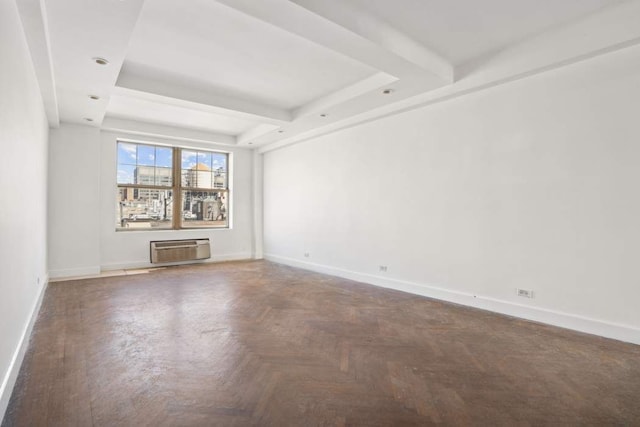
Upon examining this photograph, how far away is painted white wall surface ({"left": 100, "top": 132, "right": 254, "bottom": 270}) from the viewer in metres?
6.20

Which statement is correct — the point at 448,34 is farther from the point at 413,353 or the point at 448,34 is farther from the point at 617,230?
the point at 413,353

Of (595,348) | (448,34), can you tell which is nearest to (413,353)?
(595,348)

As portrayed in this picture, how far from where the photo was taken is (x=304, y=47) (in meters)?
3.45

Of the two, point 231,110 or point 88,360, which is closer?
point 88,360

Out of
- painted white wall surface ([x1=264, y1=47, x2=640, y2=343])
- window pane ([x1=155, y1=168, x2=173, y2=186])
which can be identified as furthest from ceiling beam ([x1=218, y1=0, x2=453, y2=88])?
window pane ([x1=155, y1=168, x2=173, y2=186])

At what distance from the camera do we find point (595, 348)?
2.79 meters

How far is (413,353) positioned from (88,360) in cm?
248

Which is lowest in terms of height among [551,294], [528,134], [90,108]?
[551,294]

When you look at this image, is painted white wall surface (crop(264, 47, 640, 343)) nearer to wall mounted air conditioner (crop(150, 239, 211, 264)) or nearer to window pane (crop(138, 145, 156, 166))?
wall mounted air conditioner (crop(150, 239, 211, 264))

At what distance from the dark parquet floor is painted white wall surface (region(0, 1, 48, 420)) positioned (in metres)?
0.21

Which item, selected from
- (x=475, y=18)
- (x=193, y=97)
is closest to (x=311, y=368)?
(x=475, y=18)

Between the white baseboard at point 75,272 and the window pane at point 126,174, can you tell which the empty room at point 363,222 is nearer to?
the white baseboard at point 75,272

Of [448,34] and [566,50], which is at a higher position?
[448,34]

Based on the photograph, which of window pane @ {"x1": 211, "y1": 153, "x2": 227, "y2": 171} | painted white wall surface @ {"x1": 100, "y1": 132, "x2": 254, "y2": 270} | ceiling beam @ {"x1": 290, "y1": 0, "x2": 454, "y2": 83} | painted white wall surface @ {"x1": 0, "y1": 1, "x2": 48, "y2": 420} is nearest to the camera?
painted white wall surface @ {"x1": 0, "y1": 1, "x2": 48, "y2": 420}
